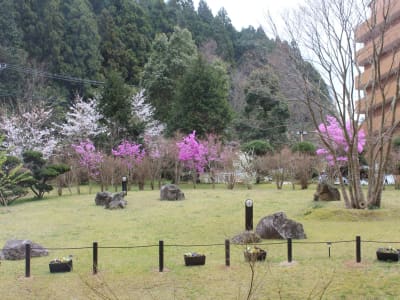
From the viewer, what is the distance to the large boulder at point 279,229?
375 inches

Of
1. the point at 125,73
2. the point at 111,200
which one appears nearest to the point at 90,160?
the point at 111,200

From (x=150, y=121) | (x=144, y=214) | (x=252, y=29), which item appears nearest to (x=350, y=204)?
(x=144, y=214)

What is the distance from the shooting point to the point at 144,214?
45.2ft

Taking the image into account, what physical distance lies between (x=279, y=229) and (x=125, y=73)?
31929mm

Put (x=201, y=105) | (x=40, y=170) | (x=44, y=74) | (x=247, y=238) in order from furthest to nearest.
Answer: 1. (x=44, y=74)
2. (x=201, y=105)
3. (x=40, y=170)
4. (x=247, y=238)

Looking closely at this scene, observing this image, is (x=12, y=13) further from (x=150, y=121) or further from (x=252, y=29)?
(x=252, y=29)

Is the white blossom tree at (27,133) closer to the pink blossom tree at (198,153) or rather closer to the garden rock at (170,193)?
the pink blossom tree at (198,153)

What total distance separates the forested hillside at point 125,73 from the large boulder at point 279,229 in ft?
54.6

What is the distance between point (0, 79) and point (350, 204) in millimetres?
30275

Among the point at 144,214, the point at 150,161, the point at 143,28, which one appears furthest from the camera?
the point at 143,28

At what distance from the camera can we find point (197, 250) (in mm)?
8805

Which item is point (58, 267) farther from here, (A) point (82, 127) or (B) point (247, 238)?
(A) point (82, 127)

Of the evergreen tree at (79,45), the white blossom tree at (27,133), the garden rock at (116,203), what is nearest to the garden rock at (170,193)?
the garden rock at (116,203)

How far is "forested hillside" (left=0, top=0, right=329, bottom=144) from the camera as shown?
2925cm
